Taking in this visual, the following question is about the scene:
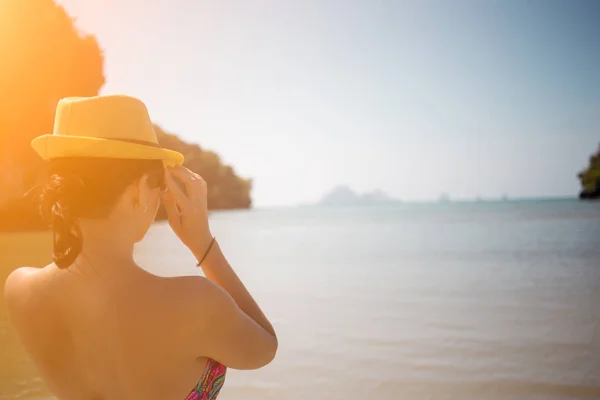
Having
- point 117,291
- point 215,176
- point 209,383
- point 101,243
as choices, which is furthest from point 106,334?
point 215,176

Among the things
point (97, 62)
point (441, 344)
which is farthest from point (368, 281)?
point (97, 62)

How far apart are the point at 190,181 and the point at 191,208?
0.25 ft

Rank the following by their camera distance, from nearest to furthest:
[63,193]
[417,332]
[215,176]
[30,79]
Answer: [63,193], [417,332], [30,79], [215,176]

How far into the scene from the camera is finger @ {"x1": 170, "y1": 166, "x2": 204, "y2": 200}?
55.1 inches

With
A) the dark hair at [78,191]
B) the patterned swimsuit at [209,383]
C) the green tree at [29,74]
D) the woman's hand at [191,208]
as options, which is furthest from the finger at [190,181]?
the green tree at [29,74]

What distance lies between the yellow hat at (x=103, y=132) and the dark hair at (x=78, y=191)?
2cm

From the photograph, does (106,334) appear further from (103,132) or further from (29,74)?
(29,74)

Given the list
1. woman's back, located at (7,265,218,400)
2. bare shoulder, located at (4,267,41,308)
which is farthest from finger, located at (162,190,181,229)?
bare shoulder, located at (4,267,41,308)

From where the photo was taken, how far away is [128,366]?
1334 mm

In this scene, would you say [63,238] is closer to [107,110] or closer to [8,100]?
[107,110]

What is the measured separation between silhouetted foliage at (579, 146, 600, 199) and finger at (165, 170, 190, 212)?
107901mm

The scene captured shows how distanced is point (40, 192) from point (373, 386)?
5074mm

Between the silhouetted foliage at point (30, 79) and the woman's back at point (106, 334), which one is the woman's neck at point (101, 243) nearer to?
the woman's back at point (106, 334)

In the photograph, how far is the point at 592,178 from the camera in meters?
97.9
